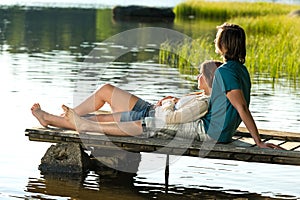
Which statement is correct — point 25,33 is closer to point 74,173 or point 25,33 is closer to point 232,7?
point 232,7

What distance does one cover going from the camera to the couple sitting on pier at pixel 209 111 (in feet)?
27.8

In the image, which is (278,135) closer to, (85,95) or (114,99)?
(114,99)

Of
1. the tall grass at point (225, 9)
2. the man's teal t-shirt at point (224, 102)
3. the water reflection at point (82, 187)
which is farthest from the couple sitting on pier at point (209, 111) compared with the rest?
the tall grass at point (225, 9)

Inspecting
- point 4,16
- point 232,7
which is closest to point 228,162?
point 4,16

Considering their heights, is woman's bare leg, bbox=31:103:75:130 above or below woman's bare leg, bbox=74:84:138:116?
below

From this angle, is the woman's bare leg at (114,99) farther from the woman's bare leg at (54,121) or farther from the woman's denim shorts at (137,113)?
the woman's bare leg at (54,121)

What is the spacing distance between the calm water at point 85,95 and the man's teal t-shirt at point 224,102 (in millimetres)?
657

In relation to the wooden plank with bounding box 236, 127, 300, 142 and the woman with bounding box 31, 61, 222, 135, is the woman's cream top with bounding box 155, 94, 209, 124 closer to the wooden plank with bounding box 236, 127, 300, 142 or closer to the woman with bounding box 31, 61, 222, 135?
the woman with bounding box 31, 61, 222, 135

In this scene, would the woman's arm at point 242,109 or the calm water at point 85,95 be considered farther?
the calm water at point 85,95

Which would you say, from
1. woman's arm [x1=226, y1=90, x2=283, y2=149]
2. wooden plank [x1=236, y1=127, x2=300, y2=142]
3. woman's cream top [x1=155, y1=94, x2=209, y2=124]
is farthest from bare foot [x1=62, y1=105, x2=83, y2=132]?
wooden plank [x1=236, y1=127, x2=300, y2=142]

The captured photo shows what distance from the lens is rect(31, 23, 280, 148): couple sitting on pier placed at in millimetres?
8469

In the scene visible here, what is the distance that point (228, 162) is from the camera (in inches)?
407

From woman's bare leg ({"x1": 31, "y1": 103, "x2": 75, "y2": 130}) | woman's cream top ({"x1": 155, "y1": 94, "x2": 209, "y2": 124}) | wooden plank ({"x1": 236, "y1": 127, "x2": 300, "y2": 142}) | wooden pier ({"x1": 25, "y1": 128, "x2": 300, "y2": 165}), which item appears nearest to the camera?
wooden pier ({"x1": 25, "y1": 128, "x2": 300, "y2": 165})

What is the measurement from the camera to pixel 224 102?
28.2 ft
